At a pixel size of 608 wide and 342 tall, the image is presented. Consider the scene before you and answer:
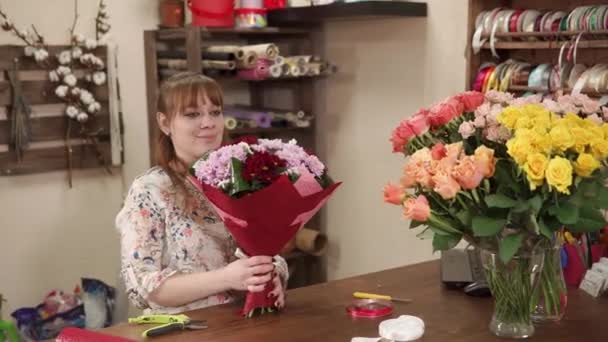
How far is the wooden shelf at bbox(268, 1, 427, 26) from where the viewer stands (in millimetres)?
2992

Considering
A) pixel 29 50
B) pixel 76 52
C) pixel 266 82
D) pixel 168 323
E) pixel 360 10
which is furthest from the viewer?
pixel 266 82

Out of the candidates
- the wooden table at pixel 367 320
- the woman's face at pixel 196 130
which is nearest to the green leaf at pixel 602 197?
the wooden table at pixel 367 320

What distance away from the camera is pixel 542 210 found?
4.86 ft

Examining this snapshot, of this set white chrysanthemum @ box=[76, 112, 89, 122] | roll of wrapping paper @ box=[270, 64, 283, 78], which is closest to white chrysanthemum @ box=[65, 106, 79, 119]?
white chrysanthemum @ box=[76, 112, 89, 122]

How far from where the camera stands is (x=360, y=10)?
3.04 m

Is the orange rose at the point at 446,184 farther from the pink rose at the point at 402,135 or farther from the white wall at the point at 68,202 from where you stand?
the white wall at the point at 68,202

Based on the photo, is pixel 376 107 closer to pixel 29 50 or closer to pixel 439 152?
pixel 29 50

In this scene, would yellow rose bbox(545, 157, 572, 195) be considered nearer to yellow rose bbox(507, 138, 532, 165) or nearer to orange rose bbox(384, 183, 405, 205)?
yellow rose bbox(507, 138, 532, 165)

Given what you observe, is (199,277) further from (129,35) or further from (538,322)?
(129,35)

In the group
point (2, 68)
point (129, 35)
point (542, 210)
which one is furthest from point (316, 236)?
point (542, 210)

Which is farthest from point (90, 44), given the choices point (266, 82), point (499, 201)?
point (499, 201)

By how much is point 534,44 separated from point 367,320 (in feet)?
4.07

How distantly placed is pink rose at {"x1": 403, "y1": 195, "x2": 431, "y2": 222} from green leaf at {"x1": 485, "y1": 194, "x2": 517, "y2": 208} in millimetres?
121

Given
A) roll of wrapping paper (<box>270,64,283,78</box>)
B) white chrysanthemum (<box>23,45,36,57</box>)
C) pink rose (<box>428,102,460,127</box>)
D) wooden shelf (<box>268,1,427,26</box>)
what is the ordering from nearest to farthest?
pink rose (<box>428,102,460,127</box>) < wooden shelf (<box>268,1,427,26</box>) < white chrysanthemum (<box>23,45,36,57</box>) < roll of wrapping paper (<box>270,64,283,78</box>)
